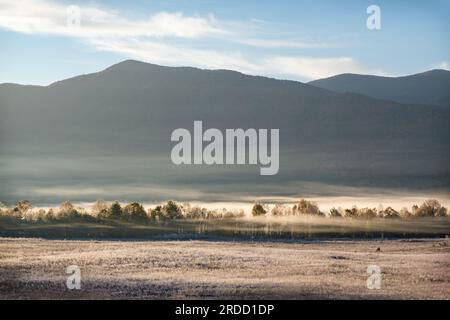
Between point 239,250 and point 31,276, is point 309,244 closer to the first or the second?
point 239,250

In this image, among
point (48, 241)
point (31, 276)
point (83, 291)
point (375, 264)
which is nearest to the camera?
point (83, 291)

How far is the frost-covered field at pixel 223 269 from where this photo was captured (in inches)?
624

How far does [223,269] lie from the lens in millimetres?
17766

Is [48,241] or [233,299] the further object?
[48,241]

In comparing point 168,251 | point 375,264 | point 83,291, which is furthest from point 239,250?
point 83,291

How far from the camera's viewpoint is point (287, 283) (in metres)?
16.5

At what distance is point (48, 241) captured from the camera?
70.8 feet

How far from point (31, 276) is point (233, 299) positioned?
16.4 ft

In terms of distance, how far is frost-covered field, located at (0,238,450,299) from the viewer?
52.0 feet
